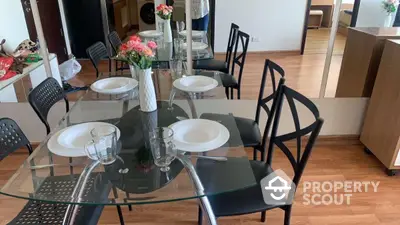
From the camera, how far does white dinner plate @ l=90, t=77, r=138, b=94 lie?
189cm

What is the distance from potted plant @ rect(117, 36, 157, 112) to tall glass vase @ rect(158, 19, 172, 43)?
37.2 inches

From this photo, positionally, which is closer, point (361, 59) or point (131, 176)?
point (131, 176)

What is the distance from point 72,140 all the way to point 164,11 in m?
1.31

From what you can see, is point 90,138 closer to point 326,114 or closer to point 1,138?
point 1,138

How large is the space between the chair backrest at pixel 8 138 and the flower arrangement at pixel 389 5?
9.00 ft

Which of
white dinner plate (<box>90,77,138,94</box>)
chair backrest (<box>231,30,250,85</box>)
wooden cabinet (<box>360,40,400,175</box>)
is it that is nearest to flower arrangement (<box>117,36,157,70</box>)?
white dinner plate (<box>90,77,138,94</box>)

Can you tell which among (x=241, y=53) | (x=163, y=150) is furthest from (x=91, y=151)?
(x=241, y=53)

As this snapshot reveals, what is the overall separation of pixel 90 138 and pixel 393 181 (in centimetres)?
216

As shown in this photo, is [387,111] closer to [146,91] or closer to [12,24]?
[146,91]

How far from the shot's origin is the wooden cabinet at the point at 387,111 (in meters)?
2.10

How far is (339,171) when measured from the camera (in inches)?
90.0

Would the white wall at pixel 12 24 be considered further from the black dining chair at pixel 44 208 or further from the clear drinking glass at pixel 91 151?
the clear drinking glass at pixel 91 151

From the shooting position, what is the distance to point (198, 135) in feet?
4.71

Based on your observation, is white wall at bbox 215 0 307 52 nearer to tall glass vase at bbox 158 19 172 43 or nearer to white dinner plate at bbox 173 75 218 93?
tall glass vase at bbox 158 19 172 43
